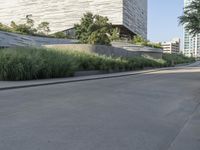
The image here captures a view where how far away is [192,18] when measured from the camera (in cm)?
2662

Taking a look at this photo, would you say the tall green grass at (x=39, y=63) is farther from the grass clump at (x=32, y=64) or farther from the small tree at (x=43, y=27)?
the small tree at (x=43, y=27)

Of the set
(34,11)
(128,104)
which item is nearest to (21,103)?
(128,104)

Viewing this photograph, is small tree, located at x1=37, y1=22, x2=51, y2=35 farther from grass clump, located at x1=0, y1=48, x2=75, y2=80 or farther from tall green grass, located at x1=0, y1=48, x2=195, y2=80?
grass clump, located at x1=0, y1=48, x2=75, y2=80

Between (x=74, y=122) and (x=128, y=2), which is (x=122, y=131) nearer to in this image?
(x=74, y=122)

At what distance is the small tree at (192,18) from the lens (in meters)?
26.1

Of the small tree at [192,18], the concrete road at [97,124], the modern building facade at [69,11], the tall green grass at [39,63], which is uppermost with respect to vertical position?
the modern building facade at [69,11]

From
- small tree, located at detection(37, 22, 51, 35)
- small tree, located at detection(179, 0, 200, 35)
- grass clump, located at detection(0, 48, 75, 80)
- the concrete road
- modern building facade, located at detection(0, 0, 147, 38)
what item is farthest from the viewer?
modern building facade, located at detection(0, 0, 147, 38)

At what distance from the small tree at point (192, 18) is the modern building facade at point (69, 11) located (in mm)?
76225

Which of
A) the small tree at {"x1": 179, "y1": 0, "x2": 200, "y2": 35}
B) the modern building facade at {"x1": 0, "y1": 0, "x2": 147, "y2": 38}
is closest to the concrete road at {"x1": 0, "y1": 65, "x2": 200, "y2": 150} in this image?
the small tree at {"x1": 179, "y1": 0, "x2": 200, "y2": 35}

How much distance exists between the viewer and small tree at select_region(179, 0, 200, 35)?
2606cm

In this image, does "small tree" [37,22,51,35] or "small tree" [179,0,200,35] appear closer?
"small tree" [179,0,200,35]

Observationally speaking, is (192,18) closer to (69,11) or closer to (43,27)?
(43,27)

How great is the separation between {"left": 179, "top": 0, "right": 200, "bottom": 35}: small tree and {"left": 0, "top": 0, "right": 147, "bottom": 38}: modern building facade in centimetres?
7622

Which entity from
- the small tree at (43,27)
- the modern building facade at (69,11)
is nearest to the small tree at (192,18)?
the small tree at (43,27)
